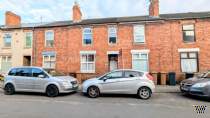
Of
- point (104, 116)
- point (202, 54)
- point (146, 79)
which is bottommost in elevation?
point (104, 116)

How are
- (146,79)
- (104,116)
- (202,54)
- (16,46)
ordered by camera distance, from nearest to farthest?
(104,116), (146,79), (202,54), (16,46)

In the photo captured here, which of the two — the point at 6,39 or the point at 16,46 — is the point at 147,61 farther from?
the point at 6,39

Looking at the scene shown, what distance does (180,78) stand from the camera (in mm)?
17812

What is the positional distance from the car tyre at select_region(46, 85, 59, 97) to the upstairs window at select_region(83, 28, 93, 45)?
30.5 feet

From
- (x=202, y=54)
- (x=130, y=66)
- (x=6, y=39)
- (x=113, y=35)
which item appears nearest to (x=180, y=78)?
(x=202, y=54)

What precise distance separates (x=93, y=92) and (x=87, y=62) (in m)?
8.99

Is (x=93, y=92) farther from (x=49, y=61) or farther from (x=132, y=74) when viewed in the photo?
(x=49, y=61)

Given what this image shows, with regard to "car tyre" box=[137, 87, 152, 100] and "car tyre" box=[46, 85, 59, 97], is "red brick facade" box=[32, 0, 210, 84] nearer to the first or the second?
"car tyre" box=[46, 85, 59, 97]

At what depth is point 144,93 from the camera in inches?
422

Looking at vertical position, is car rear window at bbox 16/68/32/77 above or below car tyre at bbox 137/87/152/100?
above

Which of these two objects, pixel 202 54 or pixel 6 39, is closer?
pixel 202 54

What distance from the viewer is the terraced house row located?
1805 cm

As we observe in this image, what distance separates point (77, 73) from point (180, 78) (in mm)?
9711

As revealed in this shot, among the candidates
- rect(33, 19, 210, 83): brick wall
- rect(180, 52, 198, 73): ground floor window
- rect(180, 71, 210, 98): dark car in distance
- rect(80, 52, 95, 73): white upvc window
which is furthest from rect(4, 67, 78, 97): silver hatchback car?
rect(180, 52, 198, 73): ground floor window
